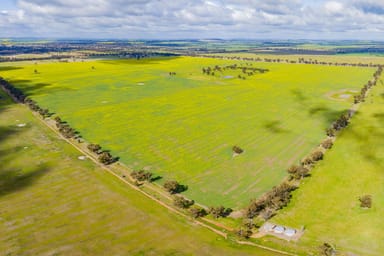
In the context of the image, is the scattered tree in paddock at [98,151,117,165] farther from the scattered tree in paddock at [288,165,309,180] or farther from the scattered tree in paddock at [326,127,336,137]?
the scattered tree in paddock at [326,127,336,137]

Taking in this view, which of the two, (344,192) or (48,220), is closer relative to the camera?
(48,220)

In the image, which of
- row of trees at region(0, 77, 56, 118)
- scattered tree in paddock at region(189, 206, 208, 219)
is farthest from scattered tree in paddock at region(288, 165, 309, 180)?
row of trees at region(0, 77, 56, 118)

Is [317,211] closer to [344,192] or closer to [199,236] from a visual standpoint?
[344,192]

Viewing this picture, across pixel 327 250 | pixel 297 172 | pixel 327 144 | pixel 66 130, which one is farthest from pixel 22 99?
pixel 327 250

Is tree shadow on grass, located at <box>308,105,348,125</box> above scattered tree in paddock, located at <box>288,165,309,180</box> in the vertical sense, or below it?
above

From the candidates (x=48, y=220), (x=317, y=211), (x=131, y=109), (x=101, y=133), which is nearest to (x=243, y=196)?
(x=317, y=211)

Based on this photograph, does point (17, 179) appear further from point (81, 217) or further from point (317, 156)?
point (317, 156)

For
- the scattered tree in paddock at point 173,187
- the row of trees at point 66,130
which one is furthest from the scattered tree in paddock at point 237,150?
the row of trees at point 66,130
